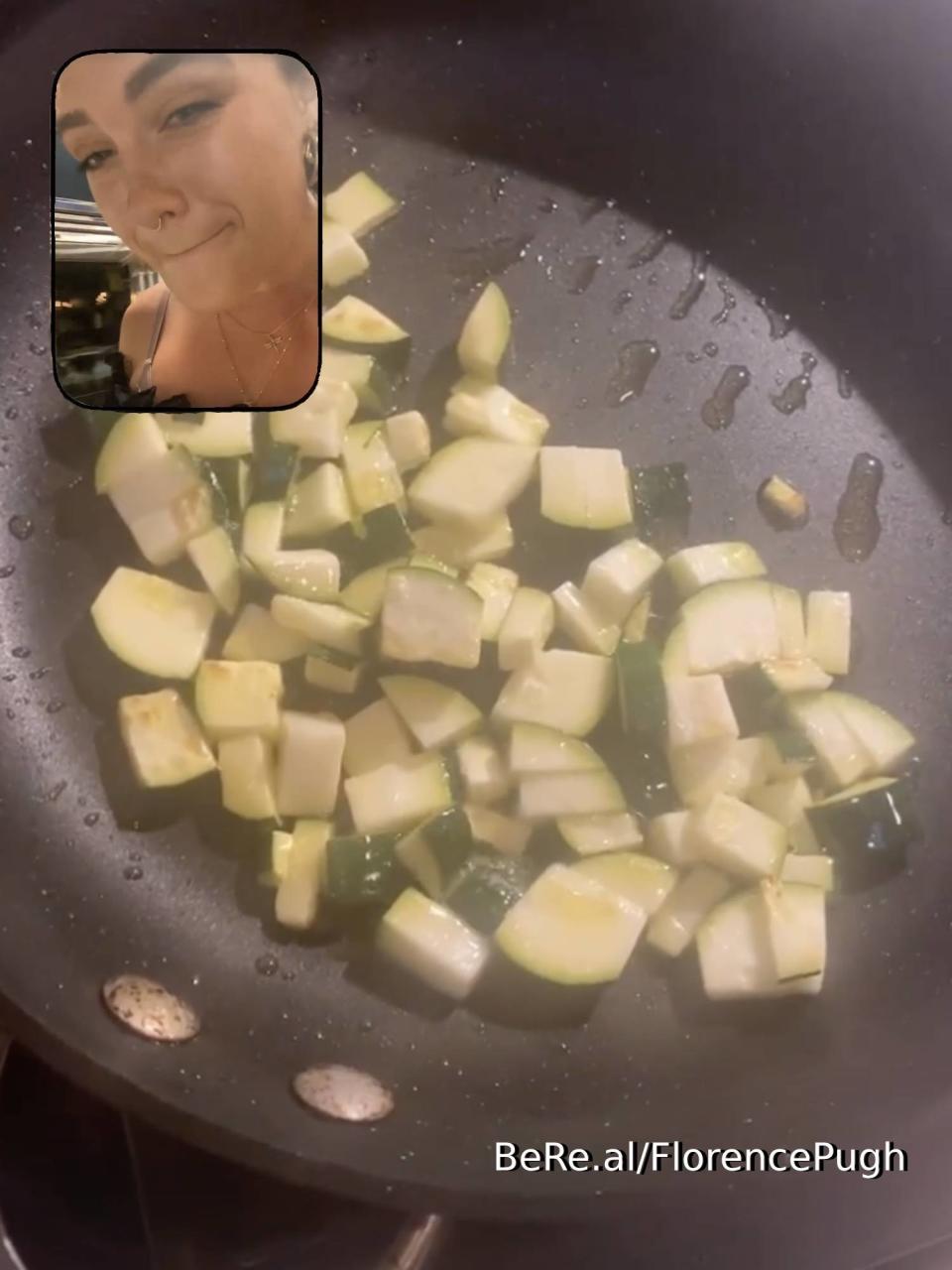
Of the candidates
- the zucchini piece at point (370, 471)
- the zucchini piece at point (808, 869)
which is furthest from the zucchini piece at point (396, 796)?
the zucchini piece at point (808, 869)

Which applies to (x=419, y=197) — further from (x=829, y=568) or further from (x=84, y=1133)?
(x=84, y=1133)

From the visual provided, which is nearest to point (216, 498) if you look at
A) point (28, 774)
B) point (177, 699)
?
point (177, 699)

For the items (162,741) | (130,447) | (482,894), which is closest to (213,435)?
(130,447)

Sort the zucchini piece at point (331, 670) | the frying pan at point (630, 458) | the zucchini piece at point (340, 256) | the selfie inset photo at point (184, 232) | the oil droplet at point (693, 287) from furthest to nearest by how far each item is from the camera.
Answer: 1. the oil droplet at point (693, 287)
2. the zucchini piece at point (340, 256)
3. the zucchini piece at point (331, 670)
4. the frying pan at point (630, 458)
5. the selfie inset photo at point (184, 232)

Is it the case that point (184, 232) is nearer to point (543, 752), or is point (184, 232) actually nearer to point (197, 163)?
point (197, 163)

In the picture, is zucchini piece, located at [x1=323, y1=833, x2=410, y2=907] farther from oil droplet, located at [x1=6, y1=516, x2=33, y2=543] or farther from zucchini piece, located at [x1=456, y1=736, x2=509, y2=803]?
oil droplet, located at [x1=6, y1=516, x2=33, y2=543]

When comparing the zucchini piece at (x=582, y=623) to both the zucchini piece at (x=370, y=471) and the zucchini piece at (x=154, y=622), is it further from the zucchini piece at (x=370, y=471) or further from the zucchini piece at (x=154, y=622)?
the zucchini piece at (x=154, y=622)
